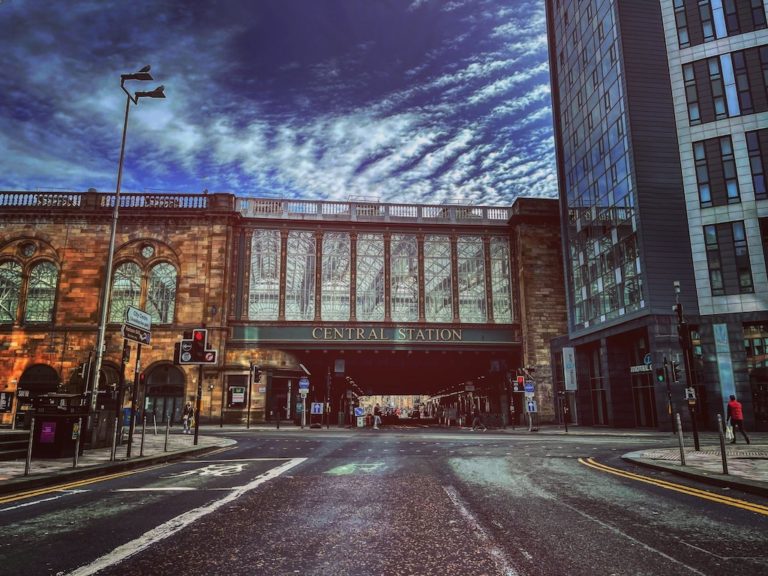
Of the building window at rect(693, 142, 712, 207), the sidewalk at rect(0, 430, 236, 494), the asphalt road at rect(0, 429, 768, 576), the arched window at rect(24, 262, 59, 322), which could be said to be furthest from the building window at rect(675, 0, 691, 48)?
the arched window at rect(24, 262, 59, 322)

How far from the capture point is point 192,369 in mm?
37656

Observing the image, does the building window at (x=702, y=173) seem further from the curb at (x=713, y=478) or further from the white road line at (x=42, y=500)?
the white road line at (x=42, y=500)

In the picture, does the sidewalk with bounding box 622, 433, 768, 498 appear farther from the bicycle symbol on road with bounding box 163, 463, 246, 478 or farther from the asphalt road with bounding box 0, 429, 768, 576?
the bicycle symbol on road with bounding box 163, 463, 246, 478

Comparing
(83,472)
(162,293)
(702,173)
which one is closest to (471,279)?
(702,173)

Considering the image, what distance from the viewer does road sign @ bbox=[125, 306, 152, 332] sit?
1343 cm

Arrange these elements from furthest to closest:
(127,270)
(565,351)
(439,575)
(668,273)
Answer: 1. (127,270)
2. (565,351)
3. (668,273)
4. (439,575)

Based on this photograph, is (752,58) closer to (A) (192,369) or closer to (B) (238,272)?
(B) (238,272)

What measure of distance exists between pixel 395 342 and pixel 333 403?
23202 millimetres

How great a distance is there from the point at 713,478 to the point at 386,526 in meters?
6.82

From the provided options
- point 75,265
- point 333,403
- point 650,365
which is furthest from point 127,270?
point 650,365

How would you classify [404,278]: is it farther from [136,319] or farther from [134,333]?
[134,333]

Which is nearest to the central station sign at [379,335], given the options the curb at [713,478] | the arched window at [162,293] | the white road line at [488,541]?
the arched window at [162,293]

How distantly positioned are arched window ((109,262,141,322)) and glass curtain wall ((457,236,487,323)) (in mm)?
23941

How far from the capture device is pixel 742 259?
27.9 meters
